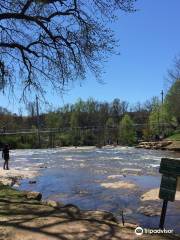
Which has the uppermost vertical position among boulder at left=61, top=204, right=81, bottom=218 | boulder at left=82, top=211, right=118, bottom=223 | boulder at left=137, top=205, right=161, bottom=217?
boulder at left=61, top=204, right=81, bottom=218

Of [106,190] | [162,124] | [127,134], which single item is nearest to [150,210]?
[106,190]

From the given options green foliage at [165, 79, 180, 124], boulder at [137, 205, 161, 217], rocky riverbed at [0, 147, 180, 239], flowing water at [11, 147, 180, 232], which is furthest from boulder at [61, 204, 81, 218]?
green foliage at [165, 79, 180, 124]

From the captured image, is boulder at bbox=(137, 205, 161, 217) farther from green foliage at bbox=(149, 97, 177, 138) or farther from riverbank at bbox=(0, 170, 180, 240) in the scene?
green foliage at bbox=(149, 97, 177, 138)

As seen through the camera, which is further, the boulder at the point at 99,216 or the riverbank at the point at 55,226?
the boulder at the point at 99,216

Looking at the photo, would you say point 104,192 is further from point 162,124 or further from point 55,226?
point 162,124

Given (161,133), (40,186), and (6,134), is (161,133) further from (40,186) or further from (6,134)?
(40,186)

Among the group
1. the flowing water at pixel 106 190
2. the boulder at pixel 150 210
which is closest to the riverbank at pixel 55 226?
the flowing water at pixel 106 190

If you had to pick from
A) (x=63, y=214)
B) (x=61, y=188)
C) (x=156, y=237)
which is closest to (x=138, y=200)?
(x=61, y=188)

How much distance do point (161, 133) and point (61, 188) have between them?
238 ft

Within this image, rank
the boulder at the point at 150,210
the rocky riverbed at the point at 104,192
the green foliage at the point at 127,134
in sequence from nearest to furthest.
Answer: the rocky riverbed at the point at 104,192 → the boulder at the point at 150,210 → the green foliage at the point at 127,134

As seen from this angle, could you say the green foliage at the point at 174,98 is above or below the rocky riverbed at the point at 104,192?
above

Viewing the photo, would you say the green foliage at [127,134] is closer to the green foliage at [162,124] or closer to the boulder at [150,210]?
the green foliage at [162,124]

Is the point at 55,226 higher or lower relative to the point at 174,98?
lower

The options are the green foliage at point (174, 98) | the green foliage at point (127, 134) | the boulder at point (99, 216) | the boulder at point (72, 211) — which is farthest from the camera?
the green foliage at point (127, 134)
